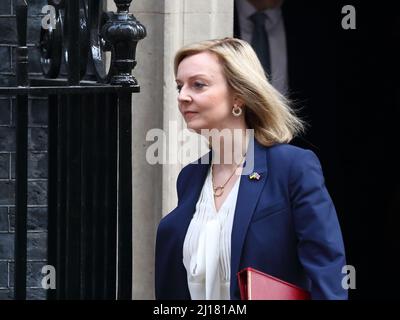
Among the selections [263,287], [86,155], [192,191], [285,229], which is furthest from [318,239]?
[86,155]

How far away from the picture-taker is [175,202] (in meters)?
7.04

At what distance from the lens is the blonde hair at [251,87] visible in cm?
472

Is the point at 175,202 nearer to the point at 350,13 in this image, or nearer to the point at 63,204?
the point at 350,13

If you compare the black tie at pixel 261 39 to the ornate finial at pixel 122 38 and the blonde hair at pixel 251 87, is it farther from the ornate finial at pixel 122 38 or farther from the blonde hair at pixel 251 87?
the ornate finial at pixel 122 38

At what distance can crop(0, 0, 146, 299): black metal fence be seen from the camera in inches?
184

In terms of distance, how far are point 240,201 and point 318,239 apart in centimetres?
33

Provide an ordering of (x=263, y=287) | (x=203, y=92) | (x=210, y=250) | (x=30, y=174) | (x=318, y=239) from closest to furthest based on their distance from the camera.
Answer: (x=263, y=287) → (x=318, y=239) → (x=210, y=250) → (x=203, y=92) → (x=30, y=174)

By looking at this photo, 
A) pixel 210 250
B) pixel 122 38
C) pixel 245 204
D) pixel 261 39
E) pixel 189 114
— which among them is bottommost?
pixel 210 250

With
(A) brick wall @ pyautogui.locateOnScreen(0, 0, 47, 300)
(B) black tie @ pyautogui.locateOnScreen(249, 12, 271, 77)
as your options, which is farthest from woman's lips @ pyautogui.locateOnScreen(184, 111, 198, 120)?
(B) black tie @ pyautogui.locateOnScreen(249, 12, 271, 77)

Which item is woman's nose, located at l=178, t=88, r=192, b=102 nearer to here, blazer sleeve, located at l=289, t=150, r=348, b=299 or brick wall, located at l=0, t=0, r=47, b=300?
blazer sleeve, located at l=289, t=150, r=348, b=299

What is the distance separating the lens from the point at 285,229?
454 cm

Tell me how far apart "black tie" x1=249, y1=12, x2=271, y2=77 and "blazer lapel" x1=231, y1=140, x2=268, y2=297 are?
283 cm

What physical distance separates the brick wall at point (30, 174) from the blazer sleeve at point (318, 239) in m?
2.49

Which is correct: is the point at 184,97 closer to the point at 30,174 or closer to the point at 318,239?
the point at 318,239
